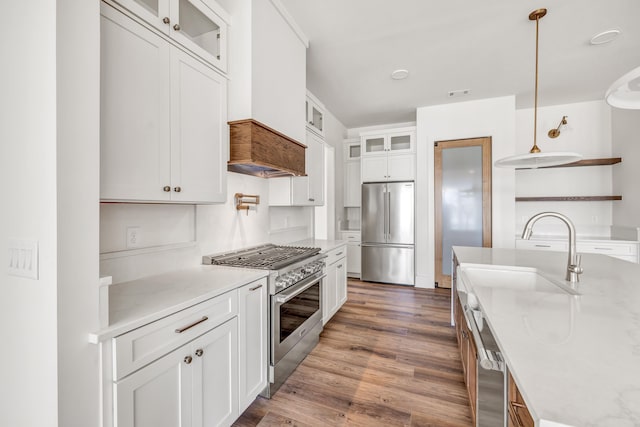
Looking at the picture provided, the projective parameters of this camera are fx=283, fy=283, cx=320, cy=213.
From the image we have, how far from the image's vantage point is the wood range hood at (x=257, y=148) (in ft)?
6.38

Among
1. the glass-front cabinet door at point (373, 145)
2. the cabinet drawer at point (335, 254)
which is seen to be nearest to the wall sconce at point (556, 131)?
the glass-front cabinet door at point (373, 145)

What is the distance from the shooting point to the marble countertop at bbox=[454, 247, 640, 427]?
22.4 inches

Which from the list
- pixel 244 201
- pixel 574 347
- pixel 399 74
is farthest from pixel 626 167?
pixel 244 201

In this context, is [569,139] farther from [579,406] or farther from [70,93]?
[70,93]

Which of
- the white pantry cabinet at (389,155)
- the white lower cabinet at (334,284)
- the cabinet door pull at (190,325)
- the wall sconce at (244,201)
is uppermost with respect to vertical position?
the white pantry cabinet at (389,155)

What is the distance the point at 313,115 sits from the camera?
3.35m

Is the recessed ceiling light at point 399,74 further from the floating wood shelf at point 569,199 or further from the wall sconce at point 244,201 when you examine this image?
the floating wood shelf at point 569,199

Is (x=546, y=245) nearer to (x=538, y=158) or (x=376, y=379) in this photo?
(x=538, y=158)

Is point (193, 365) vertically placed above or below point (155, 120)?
below

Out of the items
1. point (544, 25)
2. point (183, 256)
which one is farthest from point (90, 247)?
point (544, 25)

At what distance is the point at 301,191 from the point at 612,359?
2.57m

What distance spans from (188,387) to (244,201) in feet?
4.94

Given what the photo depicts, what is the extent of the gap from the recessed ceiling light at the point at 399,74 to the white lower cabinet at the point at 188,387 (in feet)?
10.8

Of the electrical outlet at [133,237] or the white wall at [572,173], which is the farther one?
the white wall at [572,173]
